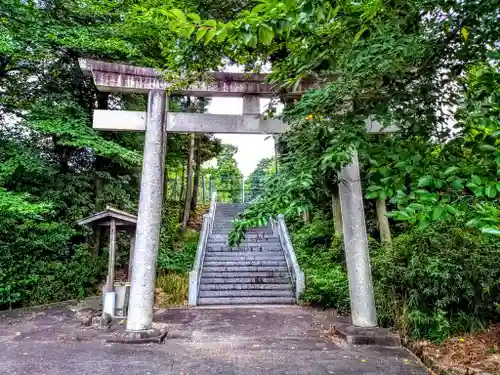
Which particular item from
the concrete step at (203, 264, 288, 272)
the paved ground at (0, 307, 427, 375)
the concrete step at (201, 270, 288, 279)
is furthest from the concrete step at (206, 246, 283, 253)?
the paved ground at (0, 307, 427, 375)

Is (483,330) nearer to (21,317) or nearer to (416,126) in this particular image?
(416,126)

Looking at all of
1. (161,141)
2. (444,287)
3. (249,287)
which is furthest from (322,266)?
(161,141)

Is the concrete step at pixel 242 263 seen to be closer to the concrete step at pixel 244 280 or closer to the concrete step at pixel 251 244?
the concrete step at pixel 244 280

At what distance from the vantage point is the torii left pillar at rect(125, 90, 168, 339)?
4.56m

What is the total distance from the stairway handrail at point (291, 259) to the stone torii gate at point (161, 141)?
1.83 meters

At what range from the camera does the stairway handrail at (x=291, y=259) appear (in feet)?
24.6

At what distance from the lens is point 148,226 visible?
4.70 metres

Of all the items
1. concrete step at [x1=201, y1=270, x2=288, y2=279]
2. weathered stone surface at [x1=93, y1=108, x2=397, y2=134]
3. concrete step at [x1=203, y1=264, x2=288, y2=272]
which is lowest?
concrete step at [x1=201, y1=270, x2=288, y2=279]

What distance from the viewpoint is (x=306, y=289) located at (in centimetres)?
730

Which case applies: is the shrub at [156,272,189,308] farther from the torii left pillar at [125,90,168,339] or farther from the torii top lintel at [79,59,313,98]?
the torii top lintel at [79,59,313,98]

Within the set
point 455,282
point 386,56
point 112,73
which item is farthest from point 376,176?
point 112,73

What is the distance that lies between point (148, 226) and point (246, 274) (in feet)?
14.0

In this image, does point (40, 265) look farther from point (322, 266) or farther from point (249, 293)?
point (322, 266)

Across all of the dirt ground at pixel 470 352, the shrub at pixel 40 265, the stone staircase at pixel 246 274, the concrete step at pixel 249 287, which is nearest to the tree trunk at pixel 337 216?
the stone staircase at pixel 246 274
